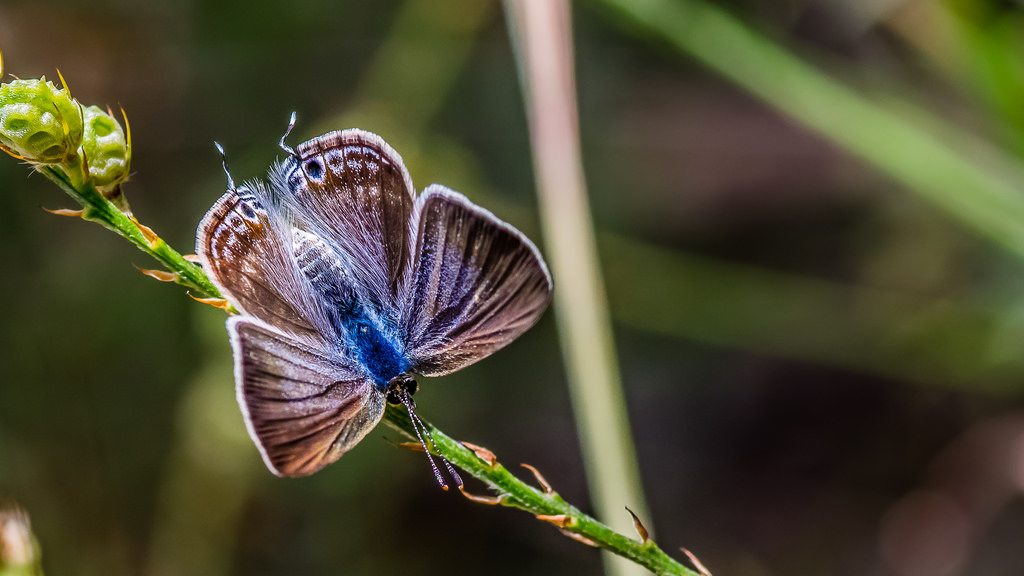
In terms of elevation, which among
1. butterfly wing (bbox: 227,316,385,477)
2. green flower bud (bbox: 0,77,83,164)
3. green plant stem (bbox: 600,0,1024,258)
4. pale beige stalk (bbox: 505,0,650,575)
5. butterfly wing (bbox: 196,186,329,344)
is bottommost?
butterfly wing (bbox: 227,316,385,477)

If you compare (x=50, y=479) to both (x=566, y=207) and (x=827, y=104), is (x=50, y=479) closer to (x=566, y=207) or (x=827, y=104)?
(x=566, y=207)

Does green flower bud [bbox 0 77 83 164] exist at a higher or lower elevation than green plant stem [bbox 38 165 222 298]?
higher

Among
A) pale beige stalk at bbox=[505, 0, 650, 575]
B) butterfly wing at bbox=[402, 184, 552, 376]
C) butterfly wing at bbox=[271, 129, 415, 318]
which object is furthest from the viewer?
pale beige stalk at bbox=[505, 0, 650, 575]

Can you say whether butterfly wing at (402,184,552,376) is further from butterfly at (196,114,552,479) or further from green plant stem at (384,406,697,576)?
green plant stem at (384,406,697,576)

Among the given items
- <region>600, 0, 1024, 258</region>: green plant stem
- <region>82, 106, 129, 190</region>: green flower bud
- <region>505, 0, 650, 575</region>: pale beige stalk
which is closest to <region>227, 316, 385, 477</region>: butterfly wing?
<region>82, 106, 129, 190</region>: green flower bud

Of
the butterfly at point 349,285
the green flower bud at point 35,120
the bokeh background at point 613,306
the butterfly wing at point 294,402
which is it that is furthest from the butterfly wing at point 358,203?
the bokeh background at point 613,306

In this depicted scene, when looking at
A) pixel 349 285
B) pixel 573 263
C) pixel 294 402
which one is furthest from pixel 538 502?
pixel 573 263

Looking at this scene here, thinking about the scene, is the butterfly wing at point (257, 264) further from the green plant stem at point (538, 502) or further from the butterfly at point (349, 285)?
the green plant stem at point (538, 502)

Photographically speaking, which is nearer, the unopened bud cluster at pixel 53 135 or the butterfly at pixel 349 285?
the unopened bud cluster at pixel 53 135
